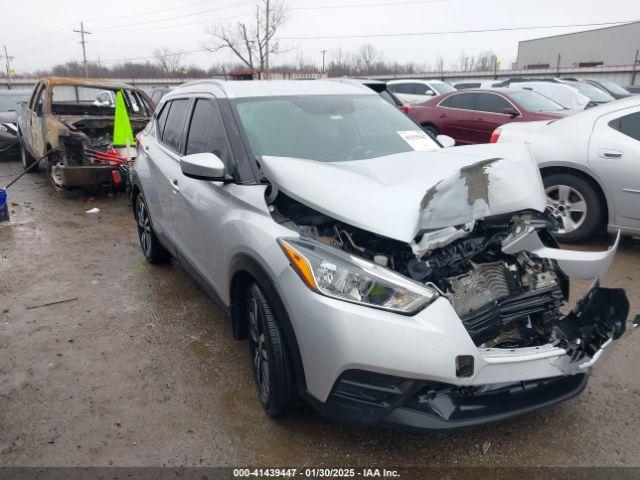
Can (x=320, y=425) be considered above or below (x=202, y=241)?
below

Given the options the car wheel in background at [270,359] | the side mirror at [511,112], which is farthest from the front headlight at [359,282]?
the side mirror at [511,112]

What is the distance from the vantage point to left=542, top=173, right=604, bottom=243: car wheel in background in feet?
16.6

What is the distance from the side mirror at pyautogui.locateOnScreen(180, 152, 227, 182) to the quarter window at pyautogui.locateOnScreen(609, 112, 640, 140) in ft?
13.8

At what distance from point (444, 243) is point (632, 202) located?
3403 millimetres

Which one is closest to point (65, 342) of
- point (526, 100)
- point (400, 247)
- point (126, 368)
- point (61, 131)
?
point (126, 368)

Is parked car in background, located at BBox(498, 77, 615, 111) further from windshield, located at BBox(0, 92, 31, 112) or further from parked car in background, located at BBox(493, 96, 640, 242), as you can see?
windshield, located at BBox(0, 92, 31, 112)

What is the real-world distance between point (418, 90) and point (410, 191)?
Answer: 54.1 feet

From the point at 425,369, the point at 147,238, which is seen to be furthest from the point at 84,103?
the point at 425,369

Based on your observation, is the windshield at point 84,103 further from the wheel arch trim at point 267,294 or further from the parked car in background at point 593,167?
the wheel arch trim at point 267,294

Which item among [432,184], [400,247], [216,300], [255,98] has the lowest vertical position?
[216,300]

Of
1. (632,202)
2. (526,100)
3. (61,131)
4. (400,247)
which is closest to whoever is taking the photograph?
(400,247)

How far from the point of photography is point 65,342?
3.56 m

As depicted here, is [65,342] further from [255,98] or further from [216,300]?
[255,98]

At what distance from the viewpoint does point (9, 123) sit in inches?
482
